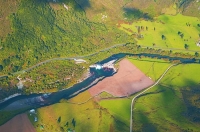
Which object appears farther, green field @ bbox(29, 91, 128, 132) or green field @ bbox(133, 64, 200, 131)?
green field @ bbox(133, 64, 200, 131)

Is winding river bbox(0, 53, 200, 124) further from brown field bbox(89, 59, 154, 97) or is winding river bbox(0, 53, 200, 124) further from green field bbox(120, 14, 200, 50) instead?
green field bbox(120, 14, 200, 50)

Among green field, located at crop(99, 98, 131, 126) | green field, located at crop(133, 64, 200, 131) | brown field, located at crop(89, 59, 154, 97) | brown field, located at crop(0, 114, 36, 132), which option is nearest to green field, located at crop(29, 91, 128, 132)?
brown field, located at crop(0, 114, 36, 132)

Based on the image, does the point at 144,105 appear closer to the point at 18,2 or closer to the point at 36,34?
the point at 36,34

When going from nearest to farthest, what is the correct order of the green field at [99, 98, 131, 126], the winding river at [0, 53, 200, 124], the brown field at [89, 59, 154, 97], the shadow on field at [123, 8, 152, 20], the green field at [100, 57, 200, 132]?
the green field at [100, 57, 200, 132] < the green field at [99, 98, 131, 126] < the winding river at [0, 53, 200, 124] < the brown field at [89, 59, 154, 97] < the shadow on field at [123, 8, 152, 20]

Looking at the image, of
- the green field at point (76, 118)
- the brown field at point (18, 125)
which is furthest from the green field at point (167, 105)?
the brown field at point (18, 125)

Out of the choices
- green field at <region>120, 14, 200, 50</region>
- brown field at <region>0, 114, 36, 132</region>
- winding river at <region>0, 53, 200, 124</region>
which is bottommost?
brown field at <region>0, 114, 36, 132</region>

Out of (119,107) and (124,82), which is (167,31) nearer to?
(124,82)

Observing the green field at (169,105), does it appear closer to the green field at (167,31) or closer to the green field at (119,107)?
the green field at (119,107)
